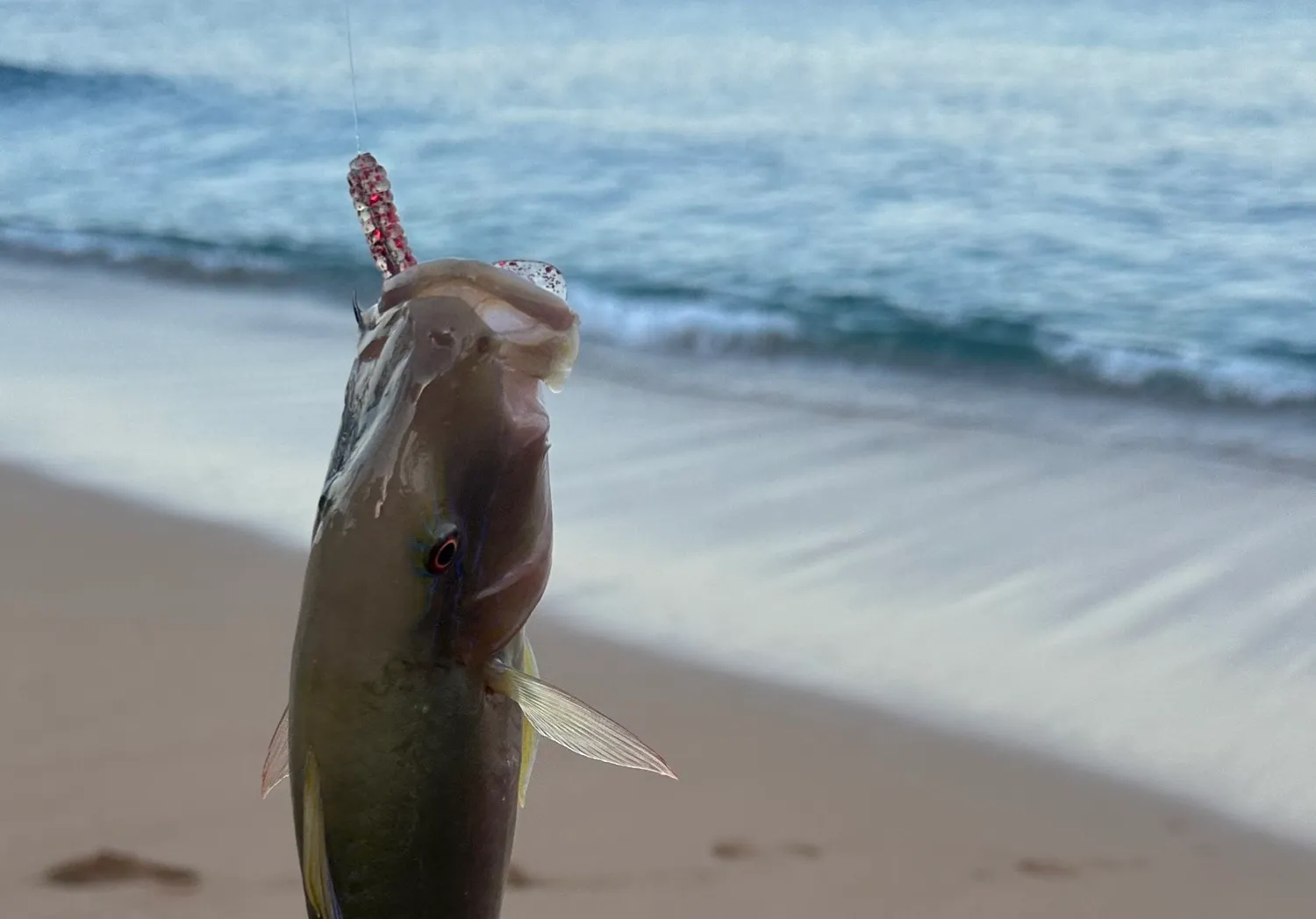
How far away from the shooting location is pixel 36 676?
367 centimetres

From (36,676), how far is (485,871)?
9.26ft

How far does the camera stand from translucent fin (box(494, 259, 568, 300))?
1070 mm

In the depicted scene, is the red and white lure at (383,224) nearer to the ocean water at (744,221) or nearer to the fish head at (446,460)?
the fish head at (446,460)

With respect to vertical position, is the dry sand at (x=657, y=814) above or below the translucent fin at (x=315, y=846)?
below

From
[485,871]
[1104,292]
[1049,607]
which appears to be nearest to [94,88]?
[1104,292]

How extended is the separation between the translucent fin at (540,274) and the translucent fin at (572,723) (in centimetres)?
26

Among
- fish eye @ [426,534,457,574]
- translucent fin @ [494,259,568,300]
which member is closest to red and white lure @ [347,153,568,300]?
translucent fin @ [494,259,568,300]

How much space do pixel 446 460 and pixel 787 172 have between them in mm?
11213

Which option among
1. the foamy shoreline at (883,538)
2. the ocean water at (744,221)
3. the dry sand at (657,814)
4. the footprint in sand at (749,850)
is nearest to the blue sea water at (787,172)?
the ocean water at (744,221)

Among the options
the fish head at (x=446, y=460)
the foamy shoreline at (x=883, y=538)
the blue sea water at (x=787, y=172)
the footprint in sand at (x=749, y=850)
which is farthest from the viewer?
the blue sea water at (x=787, y=172)

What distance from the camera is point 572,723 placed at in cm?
105

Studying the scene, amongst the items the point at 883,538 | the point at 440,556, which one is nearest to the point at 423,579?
the point at 440,556

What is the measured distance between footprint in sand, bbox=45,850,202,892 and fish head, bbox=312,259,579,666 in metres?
2.18

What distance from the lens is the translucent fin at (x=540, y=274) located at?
3.51ft
